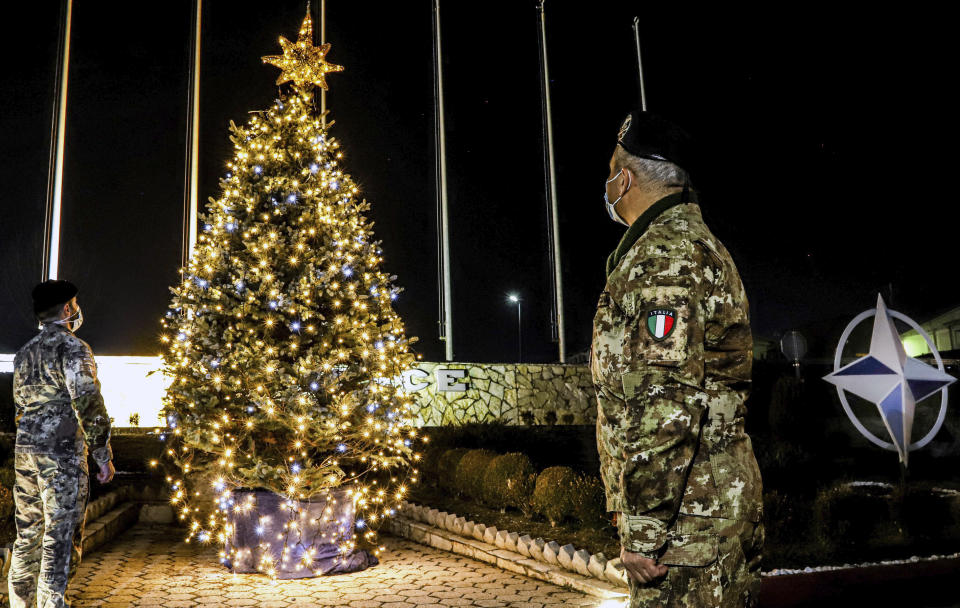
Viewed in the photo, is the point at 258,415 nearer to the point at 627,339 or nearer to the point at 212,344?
the point at 212,344

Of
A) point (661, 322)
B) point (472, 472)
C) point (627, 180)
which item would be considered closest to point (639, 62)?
point (472, 472)

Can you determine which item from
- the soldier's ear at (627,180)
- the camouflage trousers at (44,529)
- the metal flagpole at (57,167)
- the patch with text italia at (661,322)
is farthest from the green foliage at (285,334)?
the metal flagpole at (57,167)

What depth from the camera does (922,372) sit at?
7.89 m

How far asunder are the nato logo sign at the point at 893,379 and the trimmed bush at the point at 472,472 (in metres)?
4.36

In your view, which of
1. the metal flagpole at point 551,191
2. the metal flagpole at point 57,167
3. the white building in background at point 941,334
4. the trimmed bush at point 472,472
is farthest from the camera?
the white building in background at point 941,334

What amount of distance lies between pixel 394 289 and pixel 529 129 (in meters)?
10.1

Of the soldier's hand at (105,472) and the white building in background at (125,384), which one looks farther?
the white building in background at (125,384)

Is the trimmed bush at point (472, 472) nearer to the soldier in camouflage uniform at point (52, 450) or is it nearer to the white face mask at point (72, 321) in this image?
the soldier in camouflage uniform at point (52, 450)

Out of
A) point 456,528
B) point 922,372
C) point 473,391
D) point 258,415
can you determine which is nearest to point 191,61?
point 473,391

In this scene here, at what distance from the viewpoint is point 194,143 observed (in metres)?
12.5

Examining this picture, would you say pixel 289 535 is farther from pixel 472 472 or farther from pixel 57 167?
pixel 57 167

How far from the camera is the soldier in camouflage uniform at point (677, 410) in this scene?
1719 millimetres

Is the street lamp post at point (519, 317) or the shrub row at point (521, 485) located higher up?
the street lamp post at point (519, 317)

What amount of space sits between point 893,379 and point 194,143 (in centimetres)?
1183
